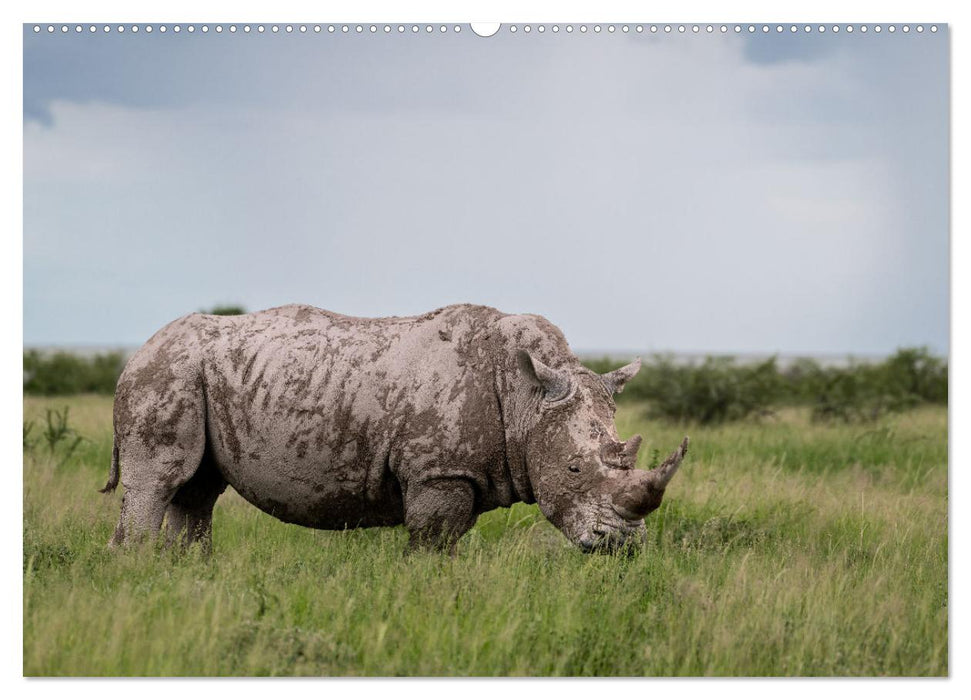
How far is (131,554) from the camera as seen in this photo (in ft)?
19.9

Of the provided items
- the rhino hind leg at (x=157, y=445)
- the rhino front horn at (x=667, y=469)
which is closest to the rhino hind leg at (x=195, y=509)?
the rhino hind leg at (x=157, y=445)

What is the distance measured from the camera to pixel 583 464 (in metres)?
5.62

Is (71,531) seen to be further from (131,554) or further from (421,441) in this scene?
(421,441)

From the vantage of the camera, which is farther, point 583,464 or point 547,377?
point 547,377

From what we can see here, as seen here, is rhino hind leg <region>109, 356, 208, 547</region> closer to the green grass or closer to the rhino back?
the rhino back

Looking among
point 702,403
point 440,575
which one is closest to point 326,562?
point 440,575

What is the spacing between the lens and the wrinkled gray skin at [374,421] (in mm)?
5797

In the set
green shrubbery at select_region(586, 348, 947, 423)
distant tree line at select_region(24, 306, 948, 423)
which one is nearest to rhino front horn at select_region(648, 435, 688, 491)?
green shrubbery at select_region(586, 348, 947, 423)

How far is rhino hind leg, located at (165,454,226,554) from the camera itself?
6746 millimetres

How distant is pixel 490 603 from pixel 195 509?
8.39 ft

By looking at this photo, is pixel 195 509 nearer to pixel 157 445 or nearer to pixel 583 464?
pixel 157 445

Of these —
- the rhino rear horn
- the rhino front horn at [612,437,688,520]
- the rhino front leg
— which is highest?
the rhino rear horn

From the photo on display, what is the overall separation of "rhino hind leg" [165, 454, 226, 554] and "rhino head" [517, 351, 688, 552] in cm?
223

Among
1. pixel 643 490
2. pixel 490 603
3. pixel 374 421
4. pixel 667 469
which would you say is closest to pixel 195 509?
pixel 374 421
